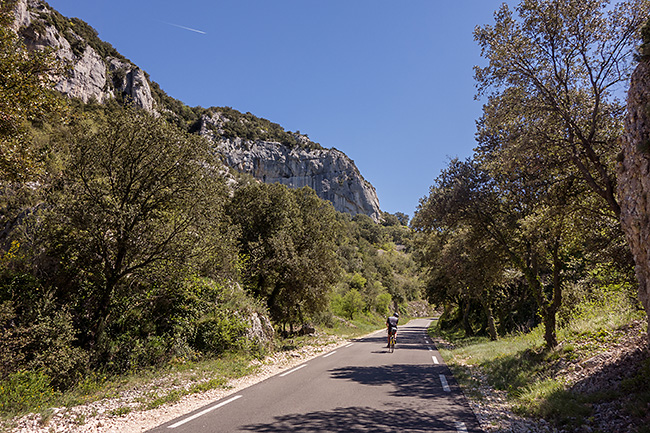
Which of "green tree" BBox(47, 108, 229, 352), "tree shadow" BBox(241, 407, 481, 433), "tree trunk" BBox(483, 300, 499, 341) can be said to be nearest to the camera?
"tree shadow" BBox(241, 407, 481, 433)

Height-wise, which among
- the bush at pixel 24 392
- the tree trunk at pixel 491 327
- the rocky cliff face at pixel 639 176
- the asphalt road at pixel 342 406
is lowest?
the tree trunk at pixel 491 327

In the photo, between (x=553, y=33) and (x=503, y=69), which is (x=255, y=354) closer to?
(x=503, y=69)

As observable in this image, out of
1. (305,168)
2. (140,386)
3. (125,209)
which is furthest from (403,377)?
(305,168)

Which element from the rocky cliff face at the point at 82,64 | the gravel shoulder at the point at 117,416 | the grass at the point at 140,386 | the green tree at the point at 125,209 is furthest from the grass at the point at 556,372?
the rocky cliff face at the point at 82,64

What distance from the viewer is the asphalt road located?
5.34m

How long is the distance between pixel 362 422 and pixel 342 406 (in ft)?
3.58

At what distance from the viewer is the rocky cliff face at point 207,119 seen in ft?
171

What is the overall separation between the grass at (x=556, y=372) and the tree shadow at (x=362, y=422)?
1790 millimetres

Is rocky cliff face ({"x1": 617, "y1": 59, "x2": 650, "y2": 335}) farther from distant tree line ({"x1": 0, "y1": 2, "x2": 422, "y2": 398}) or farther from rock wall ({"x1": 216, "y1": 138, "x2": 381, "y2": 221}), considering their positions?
rock wall ({"x1": 216, "y1": 138, "x2": 381, "y2": 221})

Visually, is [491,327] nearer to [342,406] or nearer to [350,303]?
[342,406]

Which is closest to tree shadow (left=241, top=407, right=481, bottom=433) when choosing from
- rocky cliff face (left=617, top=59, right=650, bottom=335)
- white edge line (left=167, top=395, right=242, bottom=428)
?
white edge line (left=167, top=395, right=242, bottom=428)

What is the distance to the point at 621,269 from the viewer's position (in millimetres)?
7980

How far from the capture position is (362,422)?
5523mm

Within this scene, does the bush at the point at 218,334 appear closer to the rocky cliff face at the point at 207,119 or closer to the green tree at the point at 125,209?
the green tree at the point at 125,209
